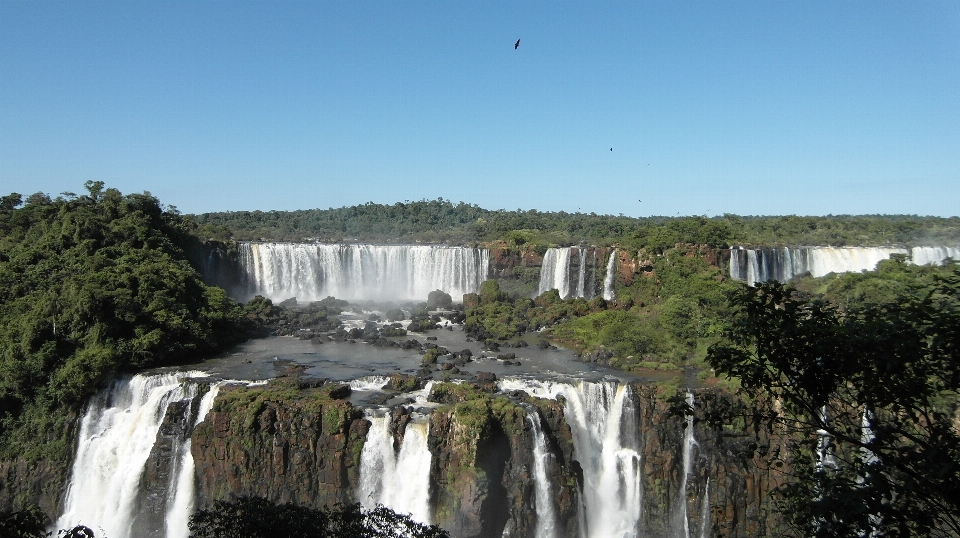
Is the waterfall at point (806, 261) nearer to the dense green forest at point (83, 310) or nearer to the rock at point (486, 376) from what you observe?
the rock at point (486, 376)

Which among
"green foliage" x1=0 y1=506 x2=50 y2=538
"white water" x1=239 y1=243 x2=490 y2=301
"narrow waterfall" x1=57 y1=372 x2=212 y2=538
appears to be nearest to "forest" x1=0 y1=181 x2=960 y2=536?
"narrow waterfall" x1=57 y1=372 x2=212 y2=538

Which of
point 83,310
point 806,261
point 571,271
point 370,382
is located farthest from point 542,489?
point 806,261

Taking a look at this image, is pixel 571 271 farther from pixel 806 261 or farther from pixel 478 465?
pixel 478 465

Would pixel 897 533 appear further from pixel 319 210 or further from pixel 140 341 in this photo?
pixel 319 210

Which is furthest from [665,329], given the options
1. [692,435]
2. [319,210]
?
[319,210]

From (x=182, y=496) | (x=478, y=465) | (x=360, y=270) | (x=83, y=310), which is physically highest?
(x=360, y=270)
